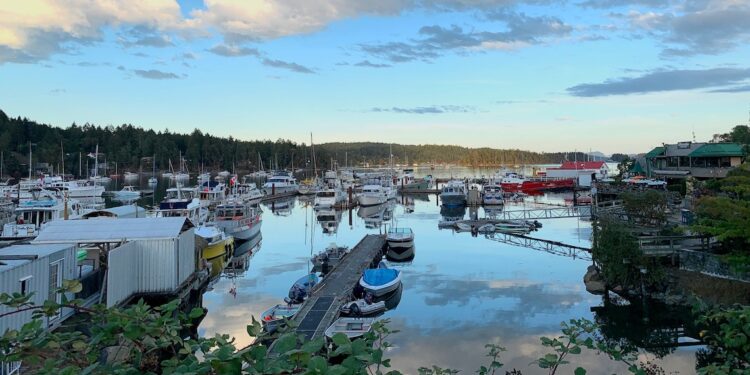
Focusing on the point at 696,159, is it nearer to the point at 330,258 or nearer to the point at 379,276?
the point at 330,258

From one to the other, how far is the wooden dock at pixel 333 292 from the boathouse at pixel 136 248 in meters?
5.42

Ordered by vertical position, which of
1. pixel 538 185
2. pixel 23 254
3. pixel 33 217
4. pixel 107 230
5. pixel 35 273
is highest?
pixel 538 185

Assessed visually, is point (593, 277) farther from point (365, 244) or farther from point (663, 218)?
point (365, 244)

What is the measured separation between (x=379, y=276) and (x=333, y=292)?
299cm

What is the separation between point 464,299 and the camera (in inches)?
984

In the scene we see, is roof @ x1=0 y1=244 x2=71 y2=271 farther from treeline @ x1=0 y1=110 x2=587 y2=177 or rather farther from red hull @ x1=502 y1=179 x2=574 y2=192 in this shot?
treeline @ x1=0 y1=110 x2=587 y2=177

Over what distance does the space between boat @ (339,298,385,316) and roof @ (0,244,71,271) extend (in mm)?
9729

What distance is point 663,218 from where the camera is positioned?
3022cm

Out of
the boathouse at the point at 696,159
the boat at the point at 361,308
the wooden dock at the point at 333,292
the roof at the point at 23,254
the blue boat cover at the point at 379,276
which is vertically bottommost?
the boat at the point at 361,308

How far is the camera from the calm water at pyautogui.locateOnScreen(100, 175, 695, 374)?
17953 millimetres

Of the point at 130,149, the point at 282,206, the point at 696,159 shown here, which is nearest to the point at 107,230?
the point at 282,206

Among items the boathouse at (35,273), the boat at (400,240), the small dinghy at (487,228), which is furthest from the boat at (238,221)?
A: the boathouse at (35,273)

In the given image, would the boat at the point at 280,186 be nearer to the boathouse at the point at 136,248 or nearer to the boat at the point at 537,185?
the boat at the point at 537,185

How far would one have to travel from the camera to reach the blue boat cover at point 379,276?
80.1 ft
